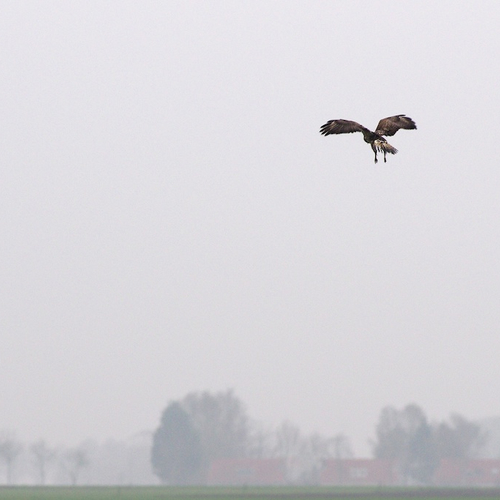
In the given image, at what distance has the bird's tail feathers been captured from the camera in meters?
25.0

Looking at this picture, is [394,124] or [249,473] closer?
[394,124]

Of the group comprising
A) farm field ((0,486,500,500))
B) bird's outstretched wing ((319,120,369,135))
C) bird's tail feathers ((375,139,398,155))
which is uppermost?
bird's outstretched wing ((319,120,369,135))

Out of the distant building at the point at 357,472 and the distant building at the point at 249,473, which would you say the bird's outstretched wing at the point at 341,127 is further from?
the distant building at the point at 357,472

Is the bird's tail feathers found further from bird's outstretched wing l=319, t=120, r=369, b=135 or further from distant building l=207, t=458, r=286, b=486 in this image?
distant building l=207, t=458, r=286, b=486

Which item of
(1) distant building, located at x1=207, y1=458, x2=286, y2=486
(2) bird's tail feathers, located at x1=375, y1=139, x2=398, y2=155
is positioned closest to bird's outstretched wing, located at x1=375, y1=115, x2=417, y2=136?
(2) bird's tail feathers, located at x1=375, y1=139, x2=398, y2=155

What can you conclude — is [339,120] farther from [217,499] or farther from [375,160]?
[217,499]

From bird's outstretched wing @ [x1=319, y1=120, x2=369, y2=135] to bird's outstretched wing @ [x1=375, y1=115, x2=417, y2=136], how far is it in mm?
819

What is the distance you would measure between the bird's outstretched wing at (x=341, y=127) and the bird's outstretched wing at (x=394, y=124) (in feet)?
2.69

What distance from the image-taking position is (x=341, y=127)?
2606 centimetres

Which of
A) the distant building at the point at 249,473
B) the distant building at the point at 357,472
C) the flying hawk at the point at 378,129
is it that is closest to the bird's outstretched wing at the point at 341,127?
the flying hawk at the point at 378,129

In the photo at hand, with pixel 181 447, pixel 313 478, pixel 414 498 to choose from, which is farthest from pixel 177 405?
pixel 414 498

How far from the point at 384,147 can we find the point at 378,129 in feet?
4.79

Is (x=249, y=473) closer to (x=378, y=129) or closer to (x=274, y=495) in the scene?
(x=274, y=495)

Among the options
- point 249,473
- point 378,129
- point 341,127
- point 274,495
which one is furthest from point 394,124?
point 249,473
